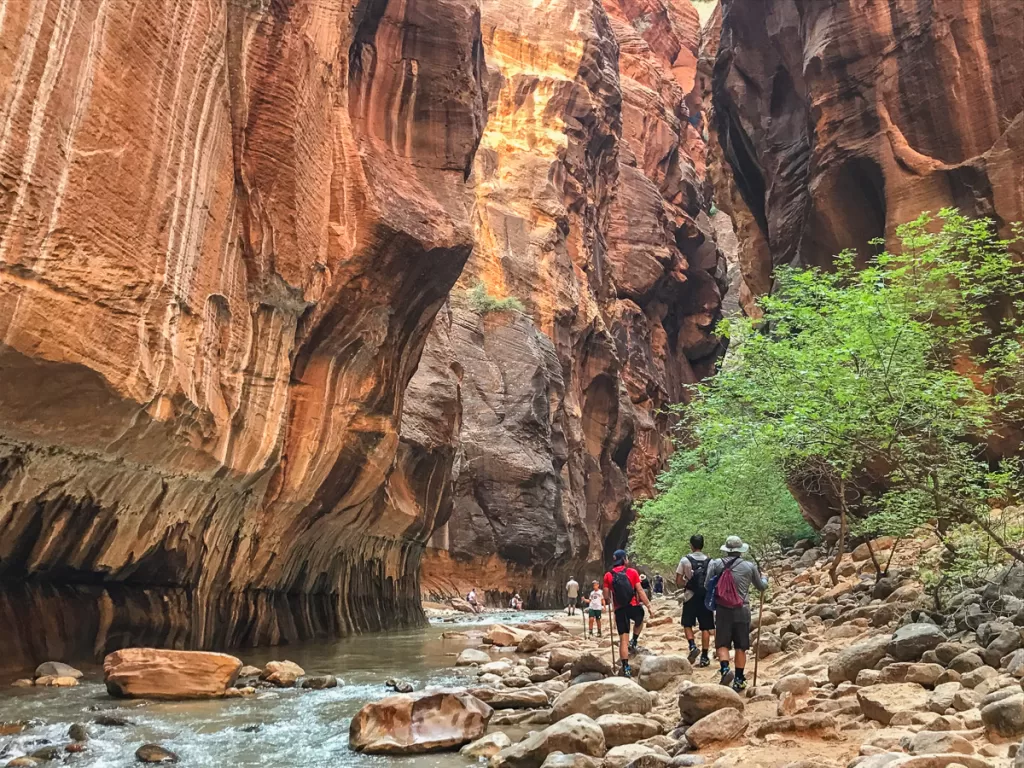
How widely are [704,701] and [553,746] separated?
1.56 metres

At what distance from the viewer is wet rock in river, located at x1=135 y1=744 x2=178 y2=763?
6863 mm

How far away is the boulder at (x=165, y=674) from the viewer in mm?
9781

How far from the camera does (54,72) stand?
29.4 ft

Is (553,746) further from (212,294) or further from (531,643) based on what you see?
(531,643)

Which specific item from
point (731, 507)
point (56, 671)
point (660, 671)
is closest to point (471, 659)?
point (660, 671)

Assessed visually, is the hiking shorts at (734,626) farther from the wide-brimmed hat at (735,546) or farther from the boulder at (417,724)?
the boulder at (417,724)

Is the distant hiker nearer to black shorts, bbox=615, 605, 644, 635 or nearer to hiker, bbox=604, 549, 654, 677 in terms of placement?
hiker, bbox=604, 549, 654, 677

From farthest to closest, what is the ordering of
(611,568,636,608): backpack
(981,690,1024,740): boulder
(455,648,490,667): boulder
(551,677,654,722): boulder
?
(455,648,490,667): boulder
(611,568,636,608): backpack
(551,677,654,722): boulder
(981,690,1024,740): boulder

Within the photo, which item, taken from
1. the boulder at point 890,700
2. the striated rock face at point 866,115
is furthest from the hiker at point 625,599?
the striated rock face at point 866,115

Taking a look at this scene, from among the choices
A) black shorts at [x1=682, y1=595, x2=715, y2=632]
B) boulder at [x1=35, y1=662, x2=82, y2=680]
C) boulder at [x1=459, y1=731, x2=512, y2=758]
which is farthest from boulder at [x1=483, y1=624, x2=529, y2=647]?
boulder at [x1=459, y1=731, x2=512, y2=758]

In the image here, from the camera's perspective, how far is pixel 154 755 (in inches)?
272

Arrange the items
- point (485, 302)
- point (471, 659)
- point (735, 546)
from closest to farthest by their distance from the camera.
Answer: point (735, 546)
point (471, 659)
point (485, 302)

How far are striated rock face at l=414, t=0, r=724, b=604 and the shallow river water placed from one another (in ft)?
86.8

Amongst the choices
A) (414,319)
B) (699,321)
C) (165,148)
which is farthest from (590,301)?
(165,148)
